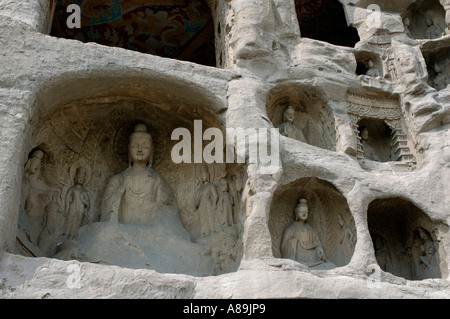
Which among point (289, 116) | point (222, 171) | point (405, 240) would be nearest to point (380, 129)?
point (289, 116)

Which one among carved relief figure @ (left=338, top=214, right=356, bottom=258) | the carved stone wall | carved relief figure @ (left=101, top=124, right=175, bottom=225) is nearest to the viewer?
the carved stone wall

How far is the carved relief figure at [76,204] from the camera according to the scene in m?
5.92

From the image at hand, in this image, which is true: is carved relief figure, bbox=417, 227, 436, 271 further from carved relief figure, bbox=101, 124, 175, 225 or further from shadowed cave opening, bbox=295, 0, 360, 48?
shadowed cave opening, bbox=295, 0, 360, 48

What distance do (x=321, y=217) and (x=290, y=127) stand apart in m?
1.15

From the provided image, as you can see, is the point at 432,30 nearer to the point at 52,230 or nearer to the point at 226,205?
the point at 226,205

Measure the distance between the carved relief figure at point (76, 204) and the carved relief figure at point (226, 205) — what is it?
4.66 ft

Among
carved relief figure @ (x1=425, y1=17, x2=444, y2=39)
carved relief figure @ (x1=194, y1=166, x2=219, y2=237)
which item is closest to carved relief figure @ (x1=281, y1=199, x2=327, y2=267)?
carved relief figure @ (x1=194, y1=166, x2=219, y2=237)

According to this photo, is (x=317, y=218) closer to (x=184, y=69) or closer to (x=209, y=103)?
(x=209, y=103)

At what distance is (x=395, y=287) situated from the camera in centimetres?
531

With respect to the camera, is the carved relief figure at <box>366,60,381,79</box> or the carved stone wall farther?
the carved relief figure at <box>366,60,381,79</box>

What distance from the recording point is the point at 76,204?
604 cm

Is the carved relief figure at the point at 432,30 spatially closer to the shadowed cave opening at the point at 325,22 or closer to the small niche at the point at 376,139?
the shadowed cave opening at the point at 325,22

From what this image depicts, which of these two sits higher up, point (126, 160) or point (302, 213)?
point (126, 160)

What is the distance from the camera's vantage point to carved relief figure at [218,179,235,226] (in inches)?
238
